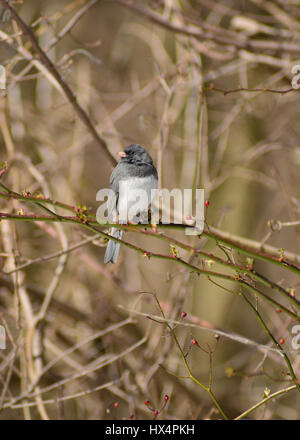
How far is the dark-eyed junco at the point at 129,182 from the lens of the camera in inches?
100

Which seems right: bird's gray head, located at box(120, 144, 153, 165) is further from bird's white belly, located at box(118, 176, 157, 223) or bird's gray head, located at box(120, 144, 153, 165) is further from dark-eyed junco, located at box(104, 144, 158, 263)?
bird's white belly, located at box(118, 176, 157, 223)

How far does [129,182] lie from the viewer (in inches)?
101

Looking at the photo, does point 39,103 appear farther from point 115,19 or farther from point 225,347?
point 225,347

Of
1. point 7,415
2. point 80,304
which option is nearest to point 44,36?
point 80,304

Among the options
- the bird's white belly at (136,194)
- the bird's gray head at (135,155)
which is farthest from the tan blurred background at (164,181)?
the bird's white belly at (136,194)

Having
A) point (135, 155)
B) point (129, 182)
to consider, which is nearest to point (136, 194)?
point (129, 182)

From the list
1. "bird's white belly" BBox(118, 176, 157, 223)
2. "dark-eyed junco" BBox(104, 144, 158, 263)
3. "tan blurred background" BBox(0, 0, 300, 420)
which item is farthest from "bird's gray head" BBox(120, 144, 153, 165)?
"tan blurred background" BBox(0, 0, 300, 420)

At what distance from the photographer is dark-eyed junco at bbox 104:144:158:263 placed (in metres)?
2.54

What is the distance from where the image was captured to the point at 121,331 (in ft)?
12.9

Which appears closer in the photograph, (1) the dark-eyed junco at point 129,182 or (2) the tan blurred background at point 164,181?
(1) the dark-eyed junco at point 129,182

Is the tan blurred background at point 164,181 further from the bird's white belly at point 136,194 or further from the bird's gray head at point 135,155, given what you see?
the bird's white belly at point 136,194

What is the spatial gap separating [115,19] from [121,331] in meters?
3.77

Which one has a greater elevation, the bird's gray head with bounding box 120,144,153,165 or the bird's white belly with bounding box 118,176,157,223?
the bird's gray head with bounding box 120,144,153,165

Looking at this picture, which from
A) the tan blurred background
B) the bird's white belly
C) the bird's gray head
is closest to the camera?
the bird's white belly
